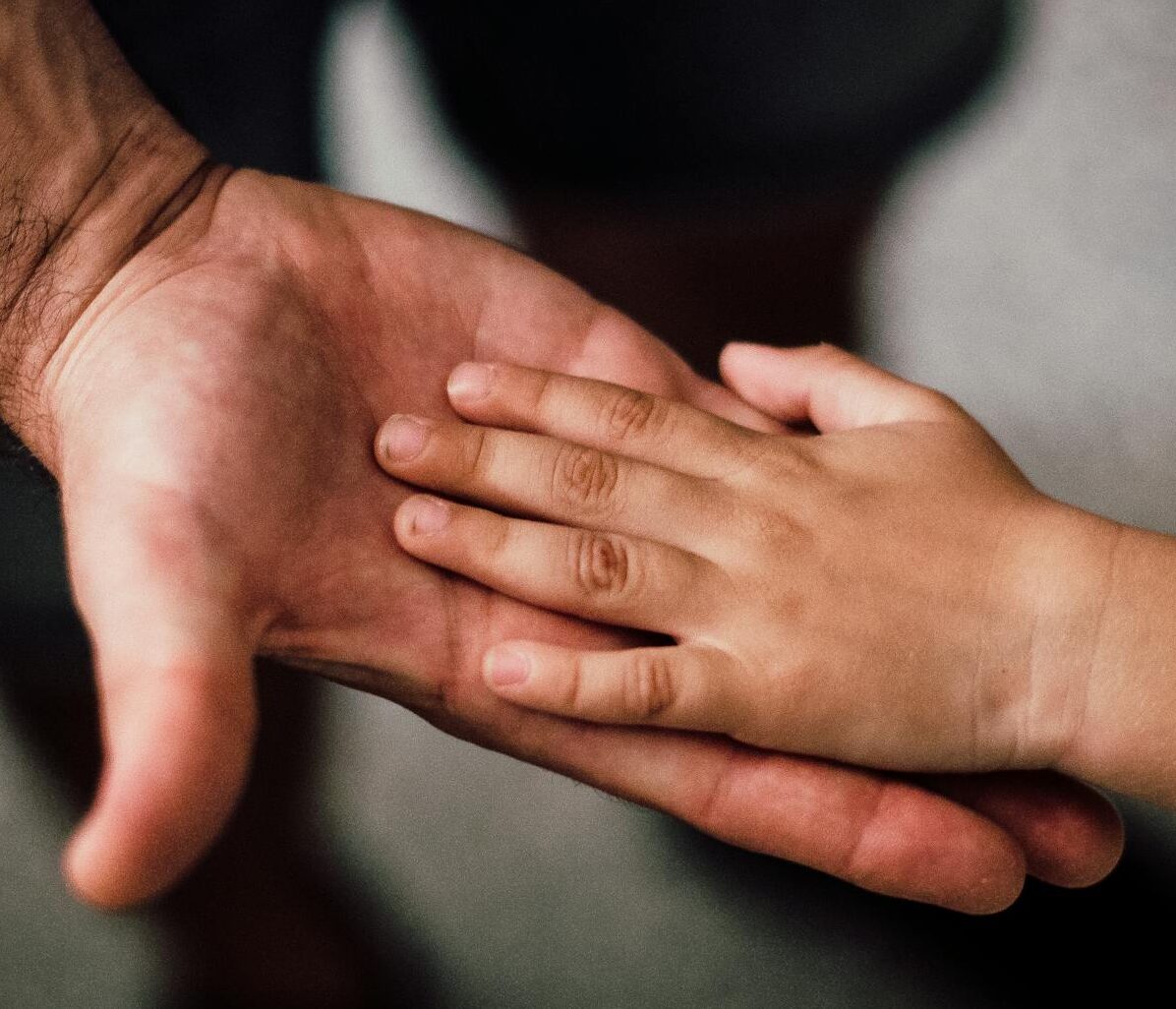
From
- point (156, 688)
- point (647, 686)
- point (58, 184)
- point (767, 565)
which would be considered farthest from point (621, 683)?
point (58, 184)

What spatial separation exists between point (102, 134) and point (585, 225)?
51 centimetres

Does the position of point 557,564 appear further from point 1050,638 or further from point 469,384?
point 1050,638

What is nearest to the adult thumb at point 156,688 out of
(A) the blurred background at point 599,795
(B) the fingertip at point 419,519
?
(B) the fingertip at point 419,519

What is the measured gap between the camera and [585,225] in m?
1.13

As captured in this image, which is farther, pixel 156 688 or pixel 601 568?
pixel 601 568

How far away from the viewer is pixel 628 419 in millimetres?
688

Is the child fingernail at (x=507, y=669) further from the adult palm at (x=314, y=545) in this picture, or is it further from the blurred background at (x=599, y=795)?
the blurred background at (x=599, y=795)

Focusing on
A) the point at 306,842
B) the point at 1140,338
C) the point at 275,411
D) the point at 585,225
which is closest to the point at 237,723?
the point at 275,411

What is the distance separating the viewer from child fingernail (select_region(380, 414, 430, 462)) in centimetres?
61

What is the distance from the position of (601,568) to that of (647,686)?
0.23 ft

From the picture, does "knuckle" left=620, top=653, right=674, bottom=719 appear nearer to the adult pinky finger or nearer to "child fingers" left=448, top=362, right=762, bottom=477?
the adult pinky finger

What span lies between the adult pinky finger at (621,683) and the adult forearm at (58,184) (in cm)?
34

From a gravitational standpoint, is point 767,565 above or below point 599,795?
above

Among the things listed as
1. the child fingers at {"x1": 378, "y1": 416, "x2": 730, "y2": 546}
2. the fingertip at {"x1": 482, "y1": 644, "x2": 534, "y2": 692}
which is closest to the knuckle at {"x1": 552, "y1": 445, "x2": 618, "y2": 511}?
the child fingers at {"x1": 378, "y1": 416, "x2": 730, "y2": 546}
